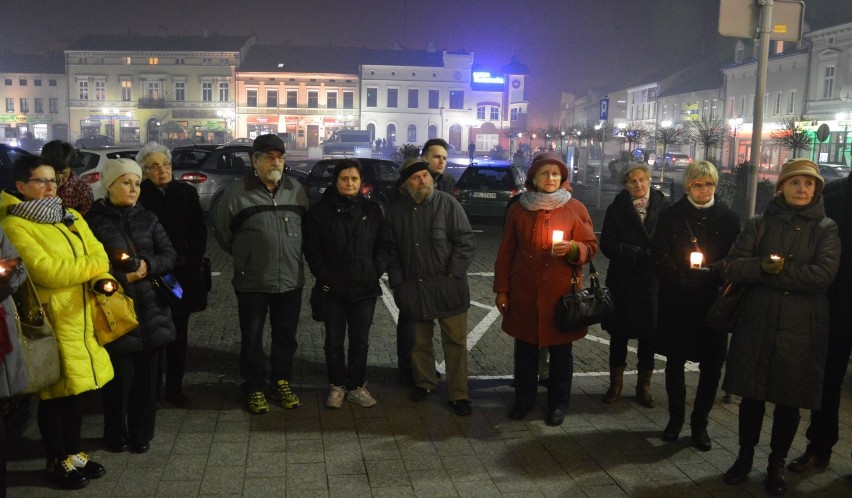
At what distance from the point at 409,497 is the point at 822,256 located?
8.70 feet

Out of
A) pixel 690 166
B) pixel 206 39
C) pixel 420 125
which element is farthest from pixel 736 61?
pixel 690 166

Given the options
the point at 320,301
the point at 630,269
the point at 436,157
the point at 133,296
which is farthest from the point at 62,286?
the point at 630,269

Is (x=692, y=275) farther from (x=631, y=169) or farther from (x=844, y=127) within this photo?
(x=844, y=127)

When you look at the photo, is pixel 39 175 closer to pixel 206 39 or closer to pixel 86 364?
pixel 86 364

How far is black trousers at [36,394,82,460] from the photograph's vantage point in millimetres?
4219

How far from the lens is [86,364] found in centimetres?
418

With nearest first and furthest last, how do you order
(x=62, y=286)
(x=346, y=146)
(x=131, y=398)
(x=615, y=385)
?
1. (x=62, y=286)
2. (x=131, y=398)
3. (x=615, y=385)
4. (x=346, y=146)

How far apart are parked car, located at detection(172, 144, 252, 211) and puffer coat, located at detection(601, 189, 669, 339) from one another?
454 inches

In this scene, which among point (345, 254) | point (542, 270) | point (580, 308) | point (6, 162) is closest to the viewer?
point (580, 308)

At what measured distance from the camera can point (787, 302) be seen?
4309mm

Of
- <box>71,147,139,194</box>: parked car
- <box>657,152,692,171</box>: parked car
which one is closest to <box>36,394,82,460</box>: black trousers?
<box>71,147,139,194</box>: parked car

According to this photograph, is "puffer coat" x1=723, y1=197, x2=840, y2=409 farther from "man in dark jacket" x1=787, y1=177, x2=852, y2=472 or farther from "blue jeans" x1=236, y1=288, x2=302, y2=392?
"blue jeans" x1=236, y1=288, x2=302, y2=392

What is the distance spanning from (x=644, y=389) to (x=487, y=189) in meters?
12.6

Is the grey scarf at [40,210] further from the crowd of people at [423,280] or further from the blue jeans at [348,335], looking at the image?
the blue jeans at [348,335]
